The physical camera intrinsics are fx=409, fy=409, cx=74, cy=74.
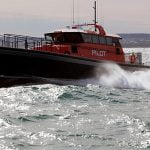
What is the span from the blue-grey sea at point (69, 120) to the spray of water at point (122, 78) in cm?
225

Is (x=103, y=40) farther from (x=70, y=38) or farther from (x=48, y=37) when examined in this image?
(x=48, y=37)

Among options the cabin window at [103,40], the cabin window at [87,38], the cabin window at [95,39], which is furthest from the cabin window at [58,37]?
the cabin window at [103,40]

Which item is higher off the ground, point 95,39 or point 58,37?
point 58,37

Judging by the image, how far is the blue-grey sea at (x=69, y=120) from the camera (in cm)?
670

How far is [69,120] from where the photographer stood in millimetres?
8477

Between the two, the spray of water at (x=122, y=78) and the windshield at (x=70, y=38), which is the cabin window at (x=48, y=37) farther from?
the spray of water at (x=122, y=78)

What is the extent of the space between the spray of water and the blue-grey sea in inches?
88.5

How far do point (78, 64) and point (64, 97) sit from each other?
3170mm

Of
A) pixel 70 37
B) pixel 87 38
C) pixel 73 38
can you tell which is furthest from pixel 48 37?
pixel 87 38

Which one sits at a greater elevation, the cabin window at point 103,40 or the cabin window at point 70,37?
the cabin window at point 70,37

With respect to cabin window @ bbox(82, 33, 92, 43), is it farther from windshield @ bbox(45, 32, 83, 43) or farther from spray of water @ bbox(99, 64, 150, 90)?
spray of water @ bbox(99, 64, 150, 90)

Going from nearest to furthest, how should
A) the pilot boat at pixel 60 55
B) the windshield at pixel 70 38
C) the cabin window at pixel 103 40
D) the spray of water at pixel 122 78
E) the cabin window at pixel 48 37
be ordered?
the pilot boat at pixel 60 55, the windshield at pixel 70 38, the spray of water at pixel 122 78, the cabin window at pixel 48 37, the cabin window at pixel 103 40

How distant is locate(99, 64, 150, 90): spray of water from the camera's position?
16109 millimetres

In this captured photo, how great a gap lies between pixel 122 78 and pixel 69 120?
8.52 meters
